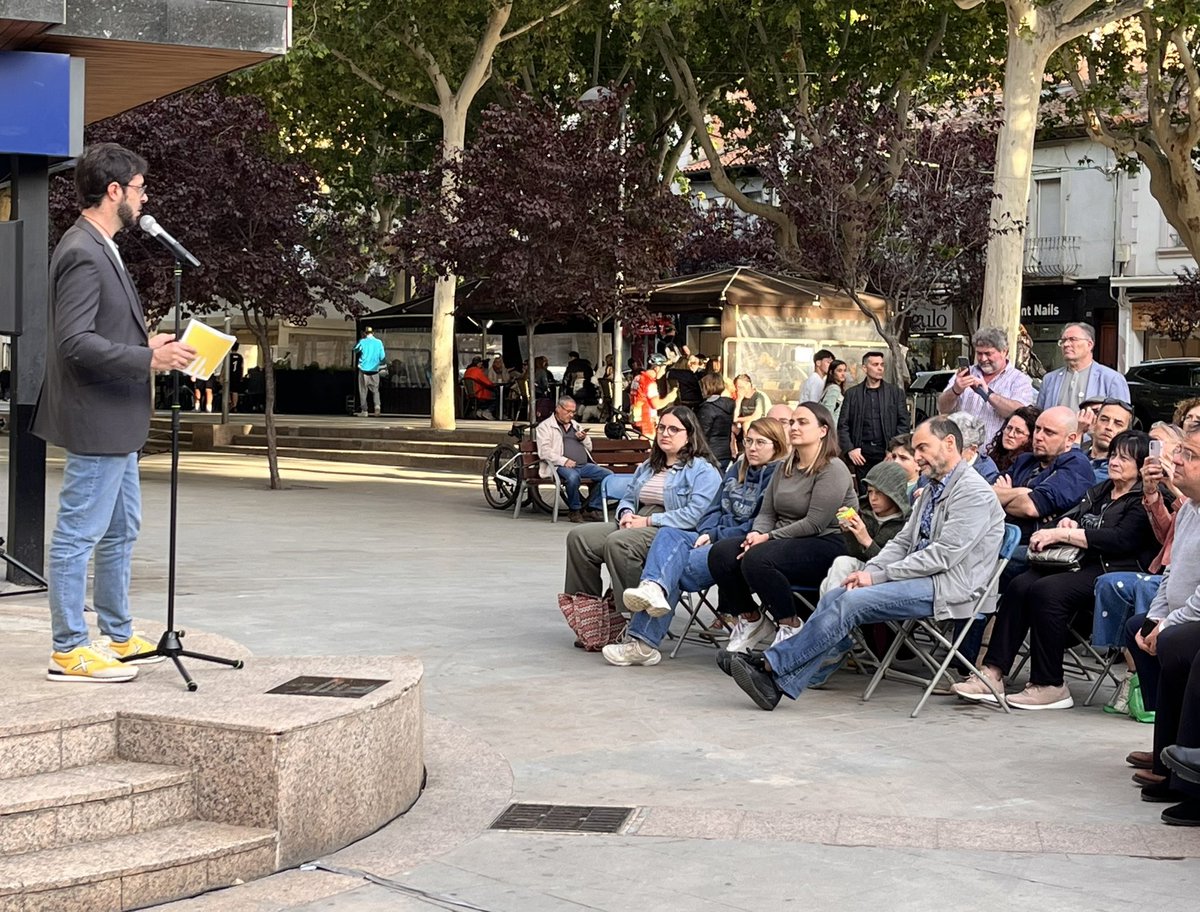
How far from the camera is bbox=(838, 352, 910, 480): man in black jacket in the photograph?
47.4 feet

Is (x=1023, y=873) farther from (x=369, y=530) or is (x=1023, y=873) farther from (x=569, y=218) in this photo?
(x=569, y=218)

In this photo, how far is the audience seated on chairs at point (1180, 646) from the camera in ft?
18.5

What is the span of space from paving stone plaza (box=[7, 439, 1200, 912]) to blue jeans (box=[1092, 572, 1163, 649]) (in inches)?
16.1

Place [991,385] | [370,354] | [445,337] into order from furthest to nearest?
[370,354]
[445,337]
[991,385]

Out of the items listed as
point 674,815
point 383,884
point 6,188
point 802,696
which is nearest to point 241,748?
point 383,884

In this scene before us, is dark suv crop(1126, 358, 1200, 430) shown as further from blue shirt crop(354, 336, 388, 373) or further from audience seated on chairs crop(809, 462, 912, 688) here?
audience seated on chairs crop(809, 462, 912, 688)

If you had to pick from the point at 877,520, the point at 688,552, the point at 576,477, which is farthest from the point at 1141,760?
the point at 576,477

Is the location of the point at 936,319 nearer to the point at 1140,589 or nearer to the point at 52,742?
the point at 1140,589

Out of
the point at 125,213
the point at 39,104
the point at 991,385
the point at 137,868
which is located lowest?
the point at 137,868

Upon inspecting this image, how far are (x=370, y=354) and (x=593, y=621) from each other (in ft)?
92.8

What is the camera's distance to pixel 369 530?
53.1ft

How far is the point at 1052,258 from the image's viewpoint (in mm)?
43656

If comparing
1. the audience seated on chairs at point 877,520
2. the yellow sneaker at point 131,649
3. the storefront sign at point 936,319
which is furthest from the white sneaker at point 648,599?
the storefront sign at point 936,319

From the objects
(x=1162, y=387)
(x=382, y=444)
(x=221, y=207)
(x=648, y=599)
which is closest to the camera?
(x=648, y=599)
